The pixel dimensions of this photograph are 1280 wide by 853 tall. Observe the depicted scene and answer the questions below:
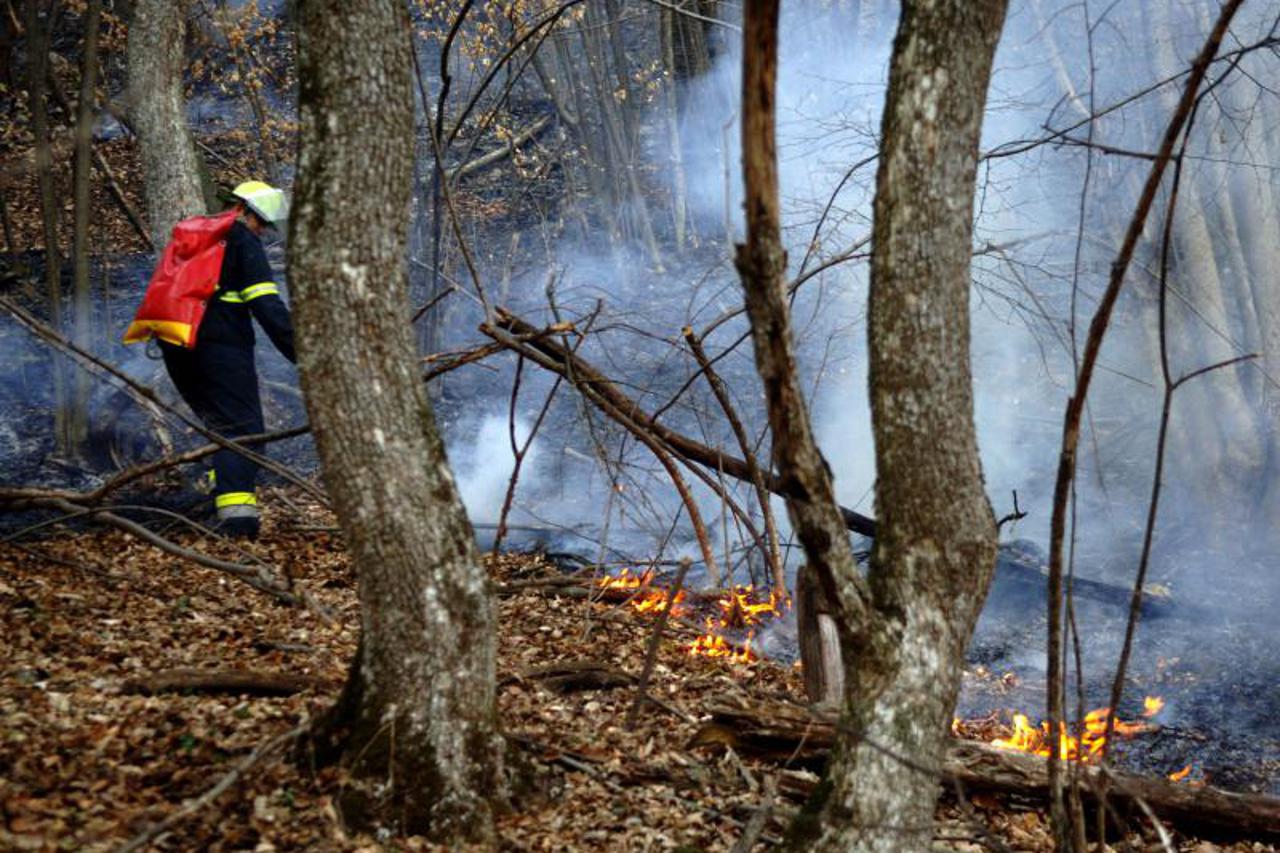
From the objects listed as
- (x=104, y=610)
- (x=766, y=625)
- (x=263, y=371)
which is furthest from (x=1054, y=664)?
(x=263, y=371)

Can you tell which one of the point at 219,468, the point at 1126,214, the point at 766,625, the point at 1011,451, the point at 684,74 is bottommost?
the point at 1011,451

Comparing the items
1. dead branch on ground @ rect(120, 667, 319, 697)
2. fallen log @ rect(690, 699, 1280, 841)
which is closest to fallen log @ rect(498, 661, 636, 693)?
fallen log @ rect(690, 699, 1280, 841)

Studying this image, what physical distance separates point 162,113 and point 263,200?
133 cm

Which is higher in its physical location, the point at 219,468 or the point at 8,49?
the point at 8,49

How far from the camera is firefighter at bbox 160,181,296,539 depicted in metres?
6.84

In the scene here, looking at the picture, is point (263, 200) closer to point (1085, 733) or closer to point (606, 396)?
point (606, 396)

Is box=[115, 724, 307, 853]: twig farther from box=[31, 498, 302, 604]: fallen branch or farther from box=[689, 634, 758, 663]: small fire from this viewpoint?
box=[689, 634, 758, 663]: small fire

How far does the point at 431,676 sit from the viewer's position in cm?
344

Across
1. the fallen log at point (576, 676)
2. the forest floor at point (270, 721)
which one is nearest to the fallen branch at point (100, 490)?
the forest floor at point (270, 721)

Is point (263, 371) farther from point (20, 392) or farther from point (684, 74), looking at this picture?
point (684, 74)

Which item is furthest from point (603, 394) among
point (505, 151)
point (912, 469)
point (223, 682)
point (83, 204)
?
point (505, 151)

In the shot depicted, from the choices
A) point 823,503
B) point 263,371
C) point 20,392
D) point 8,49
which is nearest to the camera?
point 823,503

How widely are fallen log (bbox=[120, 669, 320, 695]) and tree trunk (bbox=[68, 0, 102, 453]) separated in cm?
487

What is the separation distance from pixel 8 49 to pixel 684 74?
8.20 m
